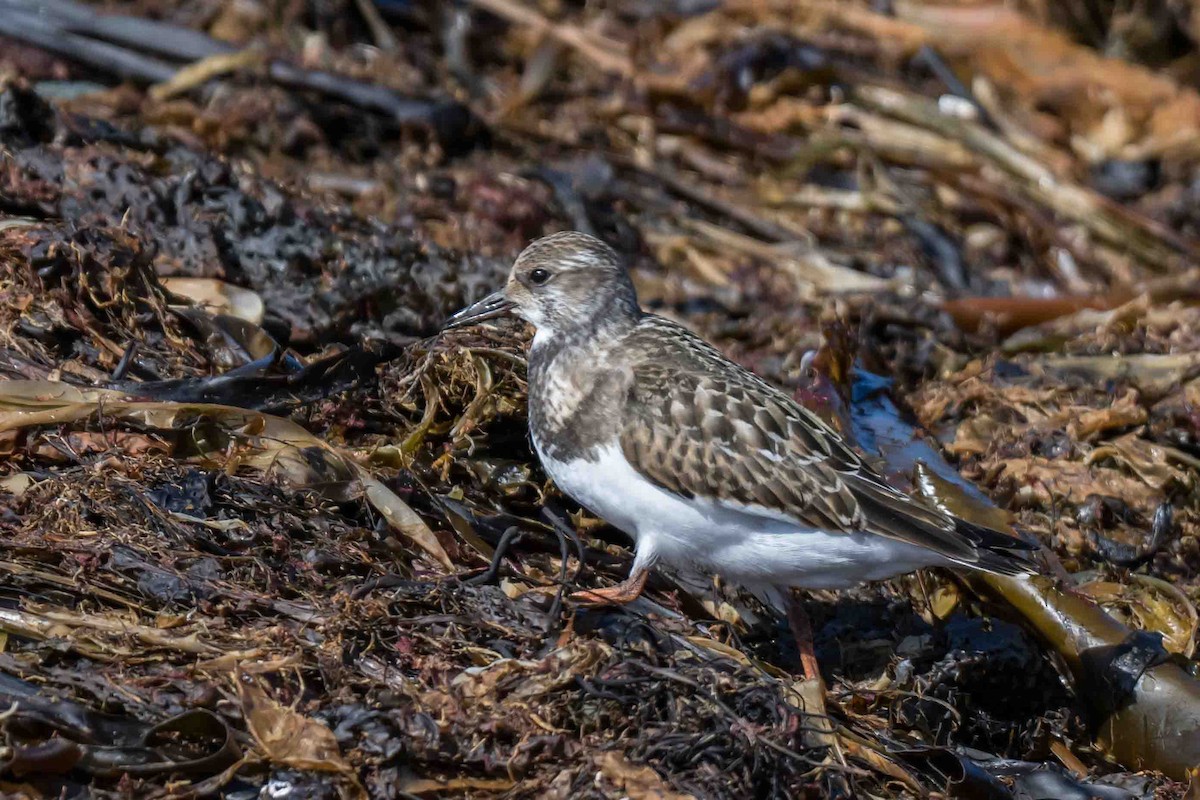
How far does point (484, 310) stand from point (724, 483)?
2.58ft

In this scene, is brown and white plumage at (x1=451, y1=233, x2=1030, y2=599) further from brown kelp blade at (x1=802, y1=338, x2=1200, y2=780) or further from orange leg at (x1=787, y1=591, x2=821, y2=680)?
brown kelp blade at (x1=802, y1=338, x2=1200, y2=780)

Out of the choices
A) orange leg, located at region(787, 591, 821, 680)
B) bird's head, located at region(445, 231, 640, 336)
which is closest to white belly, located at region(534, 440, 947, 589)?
orange leg, located at region(787, 591, 821, 680)

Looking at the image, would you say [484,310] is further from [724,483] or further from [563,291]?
[724,483]

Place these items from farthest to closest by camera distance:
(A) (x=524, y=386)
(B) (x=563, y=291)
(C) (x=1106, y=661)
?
1. (A) (x=524, y=386)
2. (B) (x=563, y=291)
3. (C) (x=1106, y=661)

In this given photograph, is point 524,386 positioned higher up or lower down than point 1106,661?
higher up

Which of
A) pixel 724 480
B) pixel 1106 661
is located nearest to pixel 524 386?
pixel 724 480

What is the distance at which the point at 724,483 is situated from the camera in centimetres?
328

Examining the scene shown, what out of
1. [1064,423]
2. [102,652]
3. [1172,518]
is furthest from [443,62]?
[102,652]

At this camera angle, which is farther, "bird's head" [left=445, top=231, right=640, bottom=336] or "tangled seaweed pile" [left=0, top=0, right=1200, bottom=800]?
"bird's head" [left=445, top=231, right=640, bottom=336]

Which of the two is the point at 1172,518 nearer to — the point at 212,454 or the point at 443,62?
the point at 212,454

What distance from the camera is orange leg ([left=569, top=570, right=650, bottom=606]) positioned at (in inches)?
121

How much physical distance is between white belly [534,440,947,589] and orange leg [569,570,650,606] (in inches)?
1.6

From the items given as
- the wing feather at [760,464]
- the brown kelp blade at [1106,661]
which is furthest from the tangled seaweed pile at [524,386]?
the wing feather at [760,464]

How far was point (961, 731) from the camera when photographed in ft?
11.2
